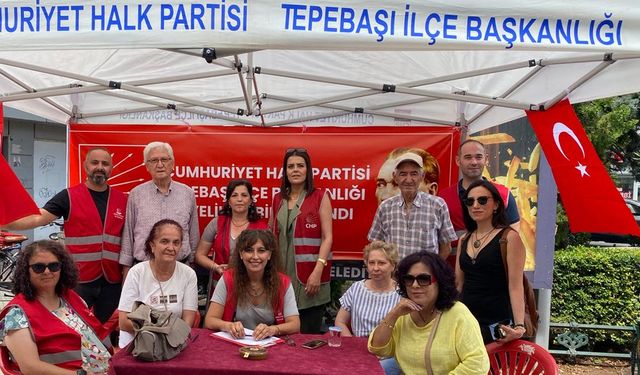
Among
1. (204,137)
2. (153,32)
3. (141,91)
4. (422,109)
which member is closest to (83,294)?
(141,91)

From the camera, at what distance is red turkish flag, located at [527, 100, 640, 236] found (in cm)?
270

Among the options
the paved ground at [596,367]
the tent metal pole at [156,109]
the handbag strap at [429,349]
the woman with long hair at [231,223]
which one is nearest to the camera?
the handbag strap at [429,349]

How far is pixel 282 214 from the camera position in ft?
12.5

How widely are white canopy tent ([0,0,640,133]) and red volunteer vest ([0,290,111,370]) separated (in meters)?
1.19

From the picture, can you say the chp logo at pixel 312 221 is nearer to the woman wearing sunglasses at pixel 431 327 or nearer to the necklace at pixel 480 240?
the necklace at pixel 480 240

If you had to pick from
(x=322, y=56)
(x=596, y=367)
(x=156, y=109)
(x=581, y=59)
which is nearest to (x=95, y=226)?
(x=156, y=109)

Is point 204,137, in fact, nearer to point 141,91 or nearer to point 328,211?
point 141,91

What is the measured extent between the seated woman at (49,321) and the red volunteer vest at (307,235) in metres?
1.47

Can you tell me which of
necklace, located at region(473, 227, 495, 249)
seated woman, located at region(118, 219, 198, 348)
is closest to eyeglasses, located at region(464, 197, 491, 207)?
necklace, located at region(473, 227, 495, 249)

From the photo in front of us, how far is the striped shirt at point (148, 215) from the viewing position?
379 centimetres

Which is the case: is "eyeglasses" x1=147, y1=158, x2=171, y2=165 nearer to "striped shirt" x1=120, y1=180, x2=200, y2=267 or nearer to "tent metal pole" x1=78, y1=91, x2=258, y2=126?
"striped shirt" x1=120, y1=180, x2=200, y2=267

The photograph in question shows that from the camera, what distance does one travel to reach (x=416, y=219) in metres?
3.59

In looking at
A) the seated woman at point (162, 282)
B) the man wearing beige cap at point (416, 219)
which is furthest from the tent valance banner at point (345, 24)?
the man wearing beige cap at point (416, 219)

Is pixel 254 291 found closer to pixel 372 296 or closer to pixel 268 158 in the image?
pixel 372 296
